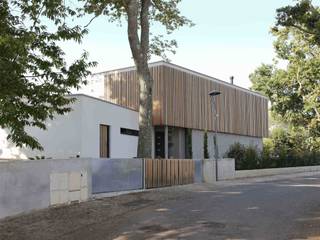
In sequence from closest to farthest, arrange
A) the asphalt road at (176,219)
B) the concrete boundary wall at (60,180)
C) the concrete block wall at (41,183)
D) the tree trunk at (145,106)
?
the asphalt road at (176,219), the concrete block wall at (41,183), the concrete boundary wall at (60,180), the tree trunk at (145,106)

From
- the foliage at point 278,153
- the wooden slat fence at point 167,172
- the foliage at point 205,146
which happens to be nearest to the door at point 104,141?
the wooden slat fence at point 167,172

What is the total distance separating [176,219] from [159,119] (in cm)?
1745

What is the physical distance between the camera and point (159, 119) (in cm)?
2986

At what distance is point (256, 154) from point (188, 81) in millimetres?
7934

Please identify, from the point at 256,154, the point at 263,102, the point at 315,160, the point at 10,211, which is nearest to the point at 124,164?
the point at 10,211

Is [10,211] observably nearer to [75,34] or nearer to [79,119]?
Result: [75,34]

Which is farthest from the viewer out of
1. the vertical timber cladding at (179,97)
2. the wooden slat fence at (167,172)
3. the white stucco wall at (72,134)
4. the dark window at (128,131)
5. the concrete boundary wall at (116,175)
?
the vertical timber cladding at (179,97)

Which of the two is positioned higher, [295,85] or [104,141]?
[295,85]

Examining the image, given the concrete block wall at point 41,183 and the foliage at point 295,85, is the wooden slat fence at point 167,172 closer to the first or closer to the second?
the concrete block wall at point 41,183

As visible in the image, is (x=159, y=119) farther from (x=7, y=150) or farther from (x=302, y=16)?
(x=302, y=16)

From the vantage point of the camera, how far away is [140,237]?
1051 cm

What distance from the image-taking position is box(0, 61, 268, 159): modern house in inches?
928

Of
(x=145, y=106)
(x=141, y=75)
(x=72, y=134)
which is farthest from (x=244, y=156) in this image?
(x=72, y=134)

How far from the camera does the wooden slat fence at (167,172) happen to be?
20828 millimetres
